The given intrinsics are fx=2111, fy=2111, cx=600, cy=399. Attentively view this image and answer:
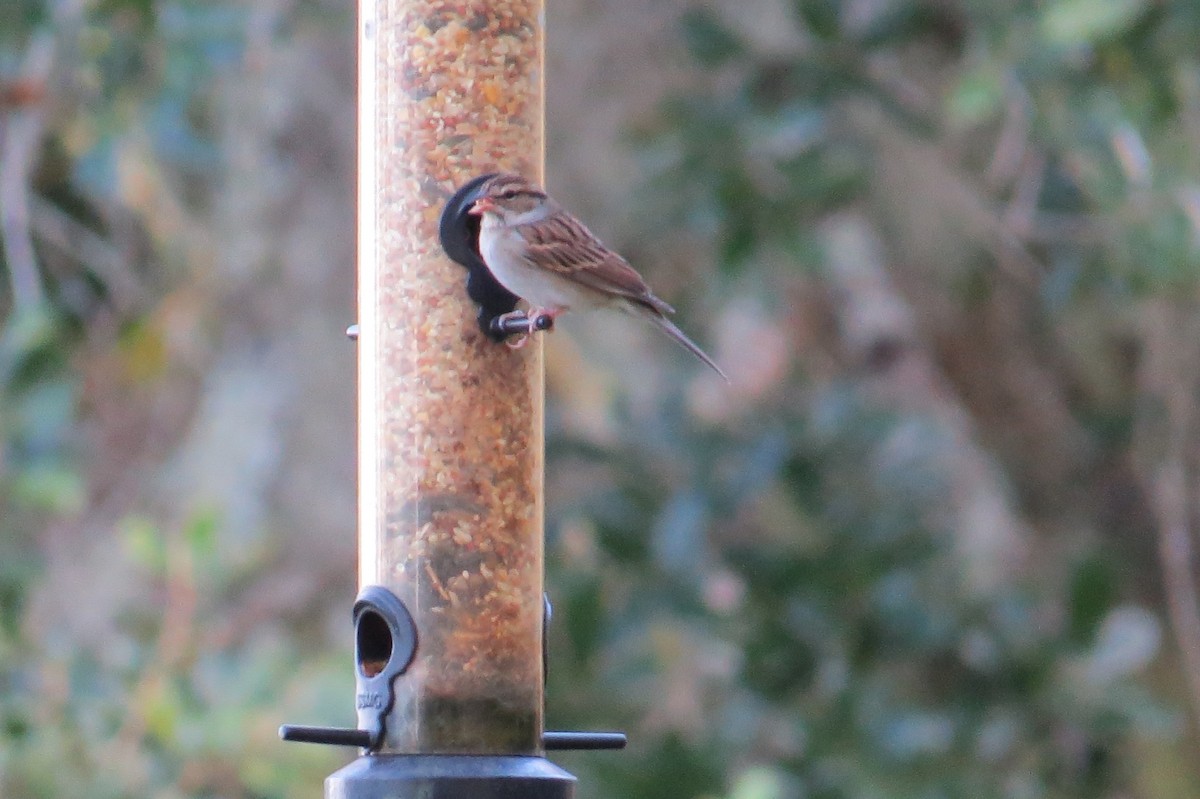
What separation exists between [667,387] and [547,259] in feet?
9.66

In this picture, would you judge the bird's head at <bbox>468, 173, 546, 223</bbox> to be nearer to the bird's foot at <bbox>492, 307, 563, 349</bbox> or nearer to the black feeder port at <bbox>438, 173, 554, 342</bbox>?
the black feeder port at <bbox>438, 173, 554, 342</bbox>

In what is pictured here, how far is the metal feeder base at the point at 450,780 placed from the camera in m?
3.44

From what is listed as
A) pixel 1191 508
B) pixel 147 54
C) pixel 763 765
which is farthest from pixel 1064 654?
pixel 147 54

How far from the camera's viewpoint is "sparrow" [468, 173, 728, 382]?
12.5 ft

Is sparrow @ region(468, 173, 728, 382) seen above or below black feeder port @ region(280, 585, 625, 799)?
above

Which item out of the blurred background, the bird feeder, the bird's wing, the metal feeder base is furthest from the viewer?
the blurred background

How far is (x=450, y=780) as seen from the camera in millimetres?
3457

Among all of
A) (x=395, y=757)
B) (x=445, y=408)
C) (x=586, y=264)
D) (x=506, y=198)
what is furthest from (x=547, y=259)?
(x=395, y=757)

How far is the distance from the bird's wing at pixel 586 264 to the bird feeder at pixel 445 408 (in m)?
0.17

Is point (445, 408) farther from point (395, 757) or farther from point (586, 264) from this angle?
point (395, 757)

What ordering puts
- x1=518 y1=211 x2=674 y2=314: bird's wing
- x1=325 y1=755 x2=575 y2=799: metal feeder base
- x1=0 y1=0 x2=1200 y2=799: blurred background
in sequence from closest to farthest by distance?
x1=325 y1=755 x2=575 y2=799: metal feeder base → x1=518 y1=211 x2=674 y2=314: bird's wing → x1=0 y1=0 x2=1200 y2=799: blurred background

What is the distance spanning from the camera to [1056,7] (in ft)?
19.1

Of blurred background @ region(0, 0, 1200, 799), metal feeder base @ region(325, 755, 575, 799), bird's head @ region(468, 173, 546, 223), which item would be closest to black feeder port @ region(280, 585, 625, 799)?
metal feeder base @ region(325, 755, 575, 799)

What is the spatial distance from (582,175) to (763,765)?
2.14 meters
